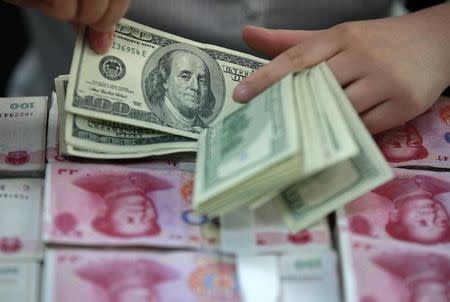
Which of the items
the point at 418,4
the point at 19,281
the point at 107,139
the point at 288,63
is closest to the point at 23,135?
the point at 107,139

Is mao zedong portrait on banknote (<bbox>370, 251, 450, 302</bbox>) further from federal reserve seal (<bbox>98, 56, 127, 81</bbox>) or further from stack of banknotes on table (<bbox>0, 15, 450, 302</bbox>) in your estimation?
federal reserve seal (<bbox>98, 56, 127, 81</bbox>)

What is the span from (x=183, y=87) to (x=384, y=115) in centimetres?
26

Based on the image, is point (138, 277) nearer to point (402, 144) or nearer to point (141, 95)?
point (141, 95)

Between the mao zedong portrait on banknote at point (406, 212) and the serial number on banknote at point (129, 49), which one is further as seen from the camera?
the serial number on banknote at point (129, 49)

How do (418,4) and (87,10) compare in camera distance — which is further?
(418,4)

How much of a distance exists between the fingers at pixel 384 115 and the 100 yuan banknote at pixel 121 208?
0.23 m

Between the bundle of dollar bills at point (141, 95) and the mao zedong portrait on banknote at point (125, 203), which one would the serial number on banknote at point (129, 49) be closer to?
the bundle of dollar bills at point (141, 95)

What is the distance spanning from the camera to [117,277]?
2.03 ft

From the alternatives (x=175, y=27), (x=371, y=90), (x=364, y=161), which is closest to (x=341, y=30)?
(x=371, y=90)

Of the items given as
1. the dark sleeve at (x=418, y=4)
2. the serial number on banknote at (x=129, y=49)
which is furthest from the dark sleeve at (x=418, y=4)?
the serial number on banknote at (x=129, y=49)

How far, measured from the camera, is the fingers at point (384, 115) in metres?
0.77

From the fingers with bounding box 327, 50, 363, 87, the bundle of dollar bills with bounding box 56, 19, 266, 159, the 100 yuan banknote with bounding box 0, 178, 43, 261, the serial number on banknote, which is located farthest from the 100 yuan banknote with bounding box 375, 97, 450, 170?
the 100 yuan banknote with bounding box 0, 178, 43, 261

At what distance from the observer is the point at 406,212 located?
708 millimetres

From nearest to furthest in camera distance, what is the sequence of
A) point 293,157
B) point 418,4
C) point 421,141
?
point 293,157 < point 421,141 < point 418,4
